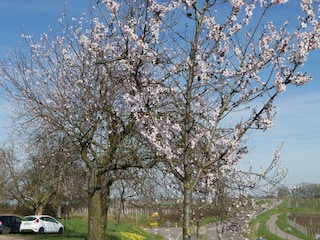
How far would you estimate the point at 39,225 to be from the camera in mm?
32281

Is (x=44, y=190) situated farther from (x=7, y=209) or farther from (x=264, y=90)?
(x=264, y=90)

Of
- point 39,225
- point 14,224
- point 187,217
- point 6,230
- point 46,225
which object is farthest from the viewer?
point 14,224

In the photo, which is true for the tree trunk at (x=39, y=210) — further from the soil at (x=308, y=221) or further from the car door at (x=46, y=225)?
the soil at (x=308, y=221)

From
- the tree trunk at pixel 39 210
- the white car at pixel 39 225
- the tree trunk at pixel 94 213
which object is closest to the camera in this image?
the tree trunk at pixel 94 213

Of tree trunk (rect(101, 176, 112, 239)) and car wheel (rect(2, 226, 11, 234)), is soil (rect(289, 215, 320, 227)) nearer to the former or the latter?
car wheel (rect(2, 226, 11, 234))

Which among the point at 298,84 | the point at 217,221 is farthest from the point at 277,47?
the point at 217,221

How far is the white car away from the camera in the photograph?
32188 mm

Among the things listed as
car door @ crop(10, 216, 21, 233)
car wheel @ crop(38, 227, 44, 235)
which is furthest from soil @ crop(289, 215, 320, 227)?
car door @ crop(10, 216, 21, 233)

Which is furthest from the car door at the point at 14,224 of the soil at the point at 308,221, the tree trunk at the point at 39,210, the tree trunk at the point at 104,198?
the soil at the point at 308,221

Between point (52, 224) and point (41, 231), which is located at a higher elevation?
point (52, 224)

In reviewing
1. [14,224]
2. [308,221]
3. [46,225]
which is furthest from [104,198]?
[308,221]

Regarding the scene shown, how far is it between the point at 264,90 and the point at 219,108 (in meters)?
0.60

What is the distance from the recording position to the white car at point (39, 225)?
1267 inches

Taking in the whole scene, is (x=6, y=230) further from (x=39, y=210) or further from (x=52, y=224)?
(x=39, y=210)
